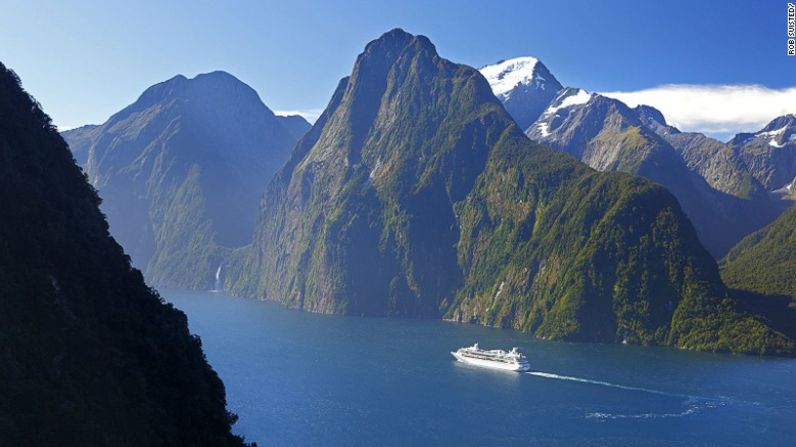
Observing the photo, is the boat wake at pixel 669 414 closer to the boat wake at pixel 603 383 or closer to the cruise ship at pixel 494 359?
the boat wake at pixel 603 383

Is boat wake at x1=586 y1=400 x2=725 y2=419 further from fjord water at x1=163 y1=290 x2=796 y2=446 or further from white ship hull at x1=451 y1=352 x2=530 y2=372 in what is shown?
white ship hull at x1=451 y1=352 x2=530 y2=372

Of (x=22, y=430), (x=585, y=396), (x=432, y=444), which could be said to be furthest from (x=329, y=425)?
(x=22, y=430)

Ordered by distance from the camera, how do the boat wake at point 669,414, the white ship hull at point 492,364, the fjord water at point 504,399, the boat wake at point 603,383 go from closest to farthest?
the fjord water at point 504,399 → the boat wake at point 669,414 → the boat wake at point 603,383 → the white ship hull at point 492,364

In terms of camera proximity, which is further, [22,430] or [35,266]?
[35,266]

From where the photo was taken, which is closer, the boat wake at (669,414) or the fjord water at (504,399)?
the fjord water at (504,399)

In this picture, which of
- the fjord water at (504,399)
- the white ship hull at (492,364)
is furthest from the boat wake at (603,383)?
the white ship hull at (492,364)

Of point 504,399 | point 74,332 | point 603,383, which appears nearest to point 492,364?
point 603,383

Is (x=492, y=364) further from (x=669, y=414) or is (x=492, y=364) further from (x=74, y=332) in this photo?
(x=74, y=332)

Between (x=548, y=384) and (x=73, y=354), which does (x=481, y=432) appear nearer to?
(x=548, y=384)
